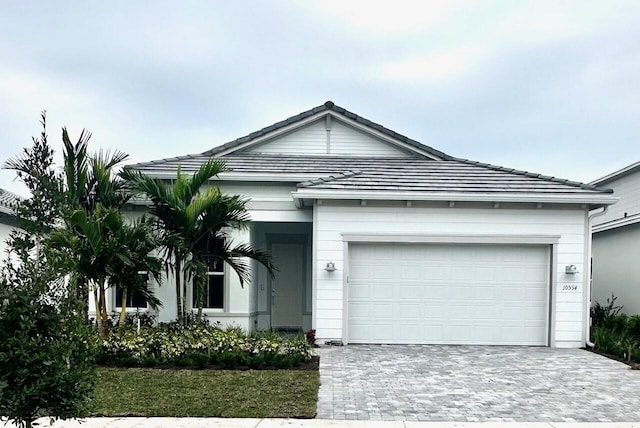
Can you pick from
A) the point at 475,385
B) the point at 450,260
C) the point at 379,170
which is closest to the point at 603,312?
the point at 450,260

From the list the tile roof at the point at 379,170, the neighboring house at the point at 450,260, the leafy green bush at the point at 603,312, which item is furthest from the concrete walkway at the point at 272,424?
the leafy green bush at the point at 603,312

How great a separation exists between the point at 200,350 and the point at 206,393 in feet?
7.63

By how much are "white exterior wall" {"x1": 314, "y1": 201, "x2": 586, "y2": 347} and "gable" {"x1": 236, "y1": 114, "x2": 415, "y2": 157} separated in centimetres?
406

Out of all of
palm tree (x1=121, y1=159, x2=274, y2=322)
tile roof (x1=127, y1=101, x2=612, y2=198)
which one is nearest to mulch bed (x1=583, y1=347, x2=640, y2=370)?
tile roof (x1=127, y1=101, x2=612, y2=198)

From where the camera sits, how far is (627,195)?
1934cm

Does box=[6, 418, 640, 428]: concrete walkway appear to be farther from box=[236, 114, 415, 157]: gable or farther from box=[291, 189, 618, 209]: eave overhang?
box=[236, 114, 415, 157]: gable

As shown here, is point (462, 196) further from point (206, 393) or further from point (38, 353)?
point (38, 353)

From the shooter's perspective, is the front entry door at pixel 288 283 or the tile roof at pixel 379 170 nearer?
the tile roof at pixel 379 170

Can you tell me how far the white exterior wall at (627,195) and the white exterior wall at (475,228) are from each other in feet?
27.6

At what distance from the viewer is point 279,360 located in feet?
29.1

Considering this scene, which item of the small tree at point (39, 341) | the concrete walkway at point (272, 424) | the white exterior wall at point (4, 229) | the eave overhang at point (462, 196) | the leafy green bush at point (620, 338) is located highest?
the eave overhang at point (462, 196)

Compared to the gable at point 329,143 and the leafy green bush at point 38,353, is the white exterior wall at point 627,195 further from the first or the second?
the leafy green bush at point 38,353

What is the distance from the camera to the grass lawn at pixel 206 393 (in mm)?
6305

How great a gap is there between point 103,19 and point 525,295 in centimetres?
1138
